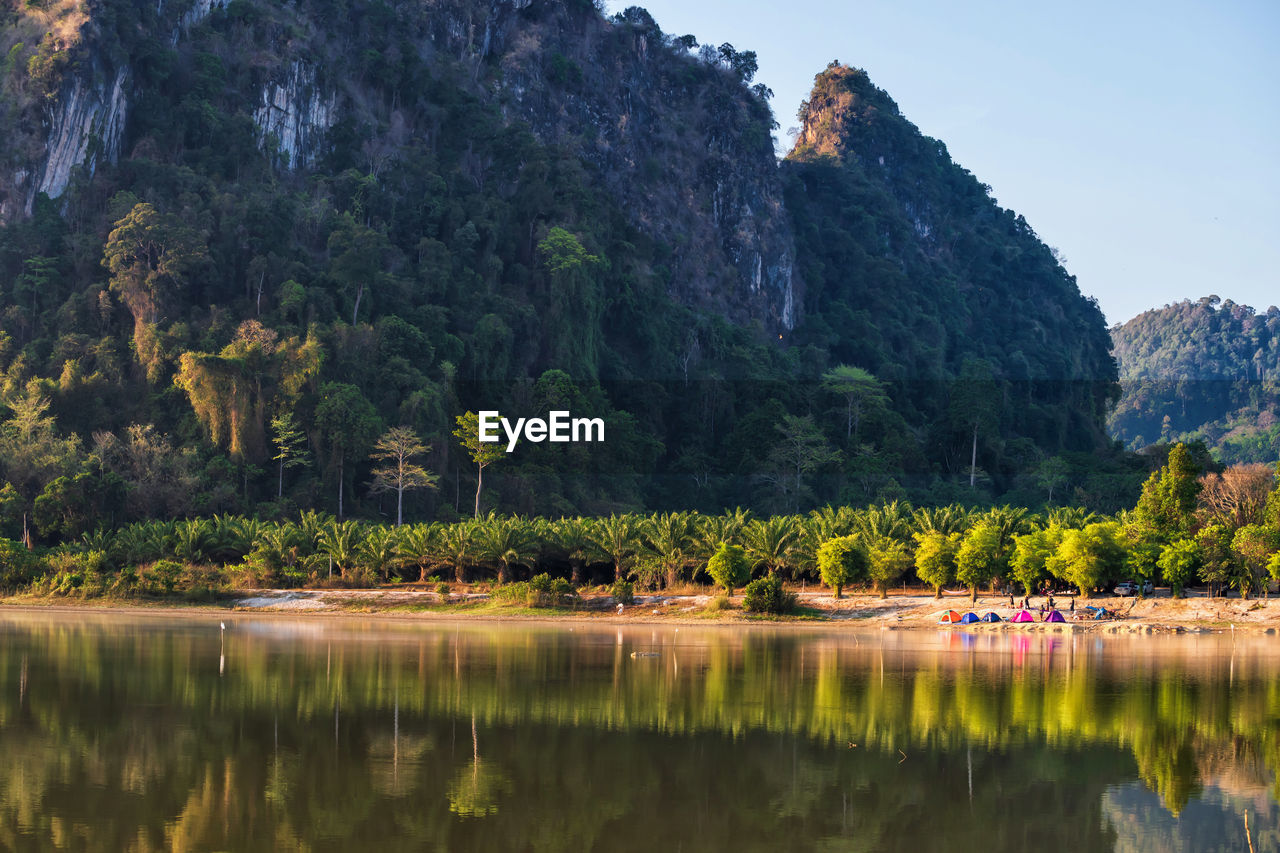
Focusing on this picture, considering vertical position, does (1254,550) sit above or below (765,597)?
above

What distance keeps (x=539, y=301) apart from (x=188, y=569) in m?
42.7

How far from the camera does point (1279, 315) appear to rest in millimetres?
187000

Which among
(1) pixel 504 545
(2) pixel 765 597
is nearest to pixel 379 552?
(1) pixel 504 545

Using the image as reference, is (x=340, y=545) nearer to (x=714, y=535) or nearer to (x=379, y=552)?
(x=379, y=552)

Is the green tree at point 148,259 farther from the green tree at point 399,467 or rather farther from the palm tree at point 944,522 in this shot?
the palm tree at point 944,522

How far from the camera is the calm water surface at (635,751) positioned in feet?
46.4

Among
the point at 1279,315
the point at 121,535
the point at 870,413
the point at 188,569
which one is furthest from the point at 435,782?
the point at 1279,315

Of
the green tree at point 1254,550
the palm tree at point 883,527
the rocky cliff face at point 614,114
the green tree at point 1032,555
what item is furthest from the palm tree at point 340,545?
the rocky cliff face at point 614,114

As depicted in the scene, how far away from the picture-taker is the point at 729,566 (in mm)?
46156

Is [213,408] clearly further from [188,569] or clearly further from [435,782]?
[435,782]

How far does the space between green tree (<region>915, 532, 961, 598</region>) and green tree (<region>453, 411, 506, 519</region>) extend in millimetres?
29695

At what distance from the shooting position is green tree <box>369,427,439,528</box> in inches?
2665

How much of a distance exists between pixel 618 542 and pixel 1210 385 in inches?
5632

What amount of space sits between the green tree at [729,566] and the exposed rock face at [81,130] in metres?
55.6
